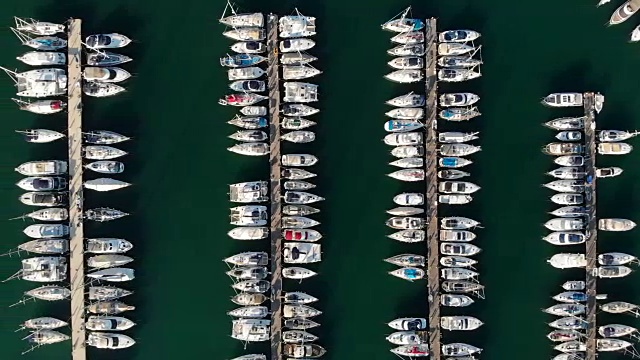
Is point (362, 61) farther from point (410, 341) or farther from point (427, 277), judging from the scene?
point (410, 341)

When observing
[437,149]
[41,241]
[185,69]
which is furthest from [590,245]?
[41,241]

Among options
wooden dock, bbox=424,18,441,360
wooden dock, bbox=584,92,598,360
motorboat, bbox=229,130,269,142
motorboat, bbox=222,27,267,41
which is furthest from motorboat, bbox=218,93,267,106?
wooden dock, bbox=584,92,598,360

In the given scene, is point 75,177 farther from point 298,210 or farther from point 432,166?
point 432,166

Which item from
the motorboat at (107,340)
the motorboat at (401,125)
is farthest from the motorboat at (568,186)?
the motorboat at (107,340)

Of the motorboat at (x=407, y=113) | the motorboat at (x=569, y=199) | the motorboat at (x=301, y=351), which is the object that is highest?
the motorboat at (x=407, y=113)

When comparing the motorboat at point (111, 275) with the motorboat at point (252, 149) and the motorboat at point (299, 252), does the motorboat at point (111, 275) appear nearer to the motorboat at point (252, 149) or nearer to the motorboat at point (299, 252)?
the motorboat at point (299, 252)
